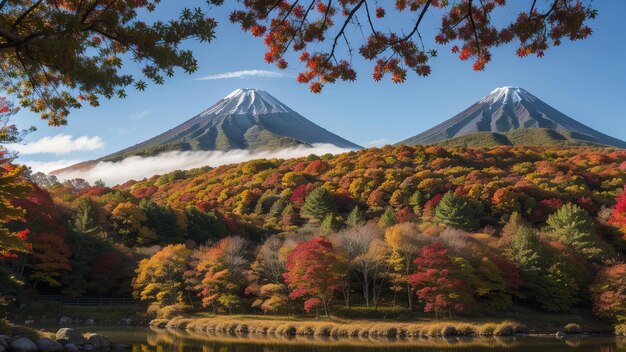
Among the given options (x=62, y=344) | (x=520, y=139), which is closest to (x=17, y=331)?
(x=62, y=344)

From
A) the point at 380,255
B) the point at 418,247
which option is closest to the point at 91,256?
the point at 380,255

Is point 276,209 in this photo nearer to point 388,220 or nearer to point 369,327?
point 388,220

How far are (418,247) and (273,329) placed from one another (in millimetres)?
10746

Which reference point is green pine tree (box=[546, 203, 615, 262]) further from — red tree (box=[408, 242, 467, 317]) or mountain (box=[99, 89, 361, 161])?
mountain (box=[99, 89, 361, 161])

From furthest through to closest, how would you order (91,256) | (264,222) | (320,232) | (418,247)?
(264,222), (320,232), (91,256), (418,247)

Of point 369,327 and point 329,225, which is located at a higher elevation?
point 329,225

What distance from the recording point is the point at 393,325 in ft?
95.5

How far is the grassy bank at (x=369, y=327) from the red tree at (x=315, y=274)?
1.58 metres

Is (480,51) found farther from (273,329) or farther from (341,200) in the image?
(341,200)

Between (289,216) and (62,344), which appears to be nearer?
(62,344)

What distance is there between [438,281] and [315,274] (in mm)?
7375

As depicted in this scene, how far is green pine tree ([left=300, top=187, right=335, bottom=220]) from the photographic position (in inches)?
2272

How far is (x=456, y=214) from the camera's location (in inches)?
1912

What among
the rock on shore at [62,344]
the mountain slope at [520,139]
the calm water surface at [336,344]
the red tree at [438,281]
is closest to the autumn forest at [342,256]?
the red tree at [438,281]
